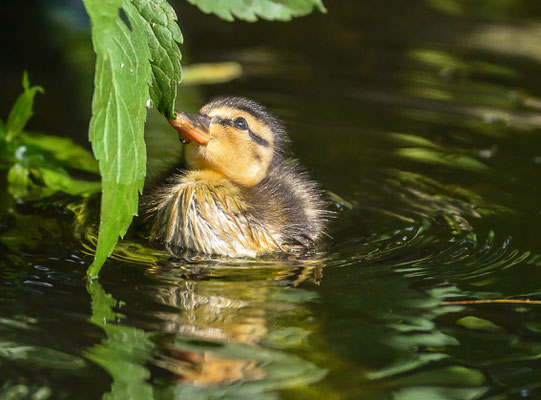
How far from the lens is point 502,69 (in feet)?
27.3

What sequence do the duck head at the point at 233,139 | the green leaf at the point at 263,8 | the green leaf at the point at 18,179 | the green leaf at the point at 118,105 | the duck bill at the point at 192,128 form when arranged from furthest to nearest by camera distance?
the green leaf at the point at 18,179
the duck head at the point at 233,139
the duck bill at the point at 192,128
the green leaf at the point at 118,105
the green leaf at the point at 263,8

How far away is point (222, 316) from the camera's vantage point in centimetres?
362

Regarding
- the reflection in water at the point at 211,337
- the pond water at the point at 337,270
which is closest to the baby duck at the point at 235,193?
the pond water at the point at 337,270

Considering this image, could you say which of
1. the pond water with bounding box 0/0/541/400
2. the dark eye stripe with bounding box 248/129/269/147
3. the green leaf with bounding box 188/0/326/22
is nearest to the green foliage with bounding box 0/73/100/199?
the pond water with bounding box 0/0/541/400

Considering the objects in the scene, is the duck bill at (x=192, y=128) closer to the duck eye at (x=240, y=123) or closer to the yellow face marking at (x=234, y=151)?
the yellow face marking at (x=234, y=151)

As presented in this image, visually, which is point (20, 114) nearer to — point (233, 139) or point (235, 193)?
point (233, 139)

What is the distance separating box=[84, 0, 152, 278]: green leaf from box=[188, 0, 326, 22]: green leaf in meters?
0.31

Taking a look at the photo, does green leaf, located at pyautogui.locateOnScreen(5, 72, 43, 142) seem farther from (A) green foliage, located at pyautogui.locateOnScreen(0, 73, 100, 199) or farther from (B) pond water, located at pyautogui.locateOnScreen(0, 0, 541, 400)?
(B) pond water, located at pyautogui.locateOnScreen(0, 0, 541, 400)

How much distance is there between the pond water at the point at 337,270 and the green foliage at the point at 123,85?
0.49 metres

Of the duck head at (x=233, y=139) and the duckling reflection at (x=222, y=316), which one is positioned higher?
the duck head at (x=233, y=139)

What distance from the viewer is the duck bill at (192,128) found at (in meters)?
4.83

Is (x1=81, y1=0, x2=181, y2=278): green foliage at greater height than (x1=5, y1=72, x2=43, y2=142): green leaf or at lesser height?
greater

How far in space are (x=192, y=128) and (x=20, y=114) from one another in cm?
109

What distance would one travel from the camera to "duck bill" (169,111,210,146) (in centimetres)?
483
